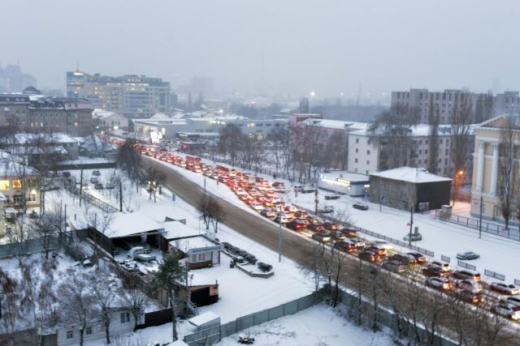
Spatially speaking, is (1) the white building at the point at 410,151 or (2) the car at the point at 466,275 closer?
(2) the car at the point at 466,275

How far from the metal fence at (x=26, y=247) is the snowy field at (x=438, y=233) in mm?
12297

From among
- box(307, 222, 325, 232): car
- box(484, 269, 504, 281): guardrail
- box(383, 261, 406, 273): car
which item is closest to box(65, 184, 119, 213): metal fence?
box(307, 222, 325, 232): car

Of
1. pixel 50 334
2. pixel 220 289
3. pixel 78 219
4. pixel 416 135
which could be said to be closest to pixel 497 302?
pixel 220 289

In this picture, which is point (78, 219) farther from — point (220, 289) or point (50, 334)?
point (50, 334)

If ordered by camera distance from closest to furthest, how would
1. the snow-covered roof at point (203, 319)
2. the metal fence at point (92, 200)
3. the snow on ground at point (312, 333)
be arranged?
1. the snow-covered roof at point (203, 319)
2. the snow on ground at point (312, 333)
3. the metal fence at point (92, 200)

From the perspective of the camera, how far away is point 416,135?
45.0 m

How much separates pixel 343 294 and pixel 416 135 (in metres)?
28.1

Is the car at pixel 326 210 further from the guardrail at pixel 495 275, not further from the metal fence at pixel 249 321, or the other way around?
the metal fence at pixel 249 321

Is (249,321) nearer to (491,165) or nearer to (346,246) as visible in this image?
(346,246)

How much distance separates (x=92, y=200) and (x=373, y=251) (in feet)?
57.3

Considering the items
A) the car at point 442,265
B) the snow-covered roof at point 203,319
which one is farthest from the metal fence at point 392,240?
the snow-covered roof at point 203,319

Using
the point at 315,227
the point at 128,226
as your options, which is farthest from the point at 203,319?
the point at 315,227

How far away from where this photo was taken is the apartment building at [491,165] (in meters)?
31.4

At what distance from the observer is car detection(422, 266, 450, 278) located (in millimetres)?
21370
